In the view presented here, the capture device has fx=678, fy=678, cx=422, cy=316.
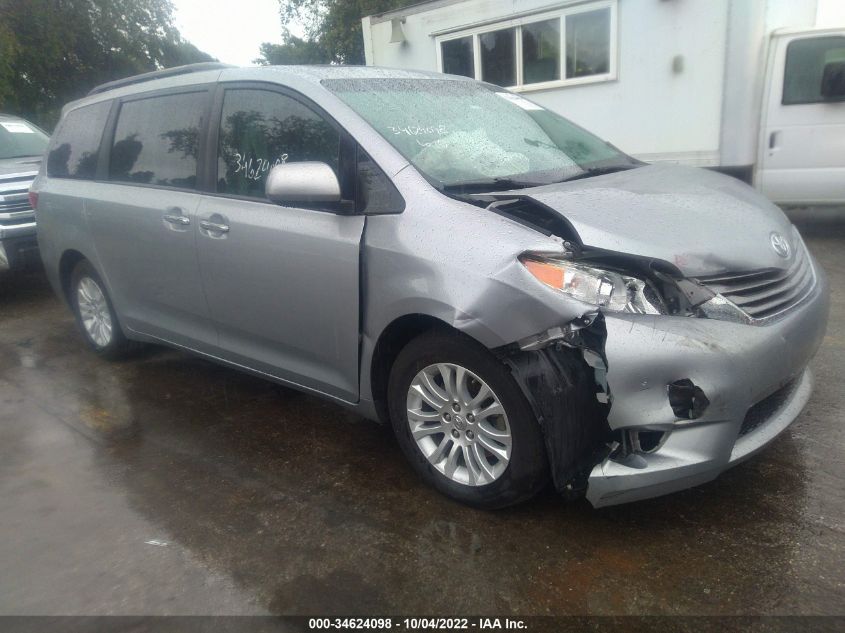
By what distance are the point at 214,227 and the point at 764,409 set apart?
2.61 metres

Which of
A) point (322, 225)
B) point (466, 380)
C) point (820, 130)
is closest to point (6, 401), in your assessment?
point (322, 225)

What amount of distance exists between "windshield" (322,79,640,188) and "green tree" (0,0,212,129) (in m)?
14.1

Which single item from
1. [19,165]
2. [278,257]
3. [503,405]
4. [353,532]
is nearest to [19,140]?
[19,165]

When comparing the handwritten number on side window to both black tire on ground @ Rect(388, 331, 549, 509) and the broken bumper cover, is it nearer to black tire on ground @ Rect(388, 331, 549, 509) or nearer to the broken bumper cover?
black tire on ground @ Rect(388, 331, 549, 509)

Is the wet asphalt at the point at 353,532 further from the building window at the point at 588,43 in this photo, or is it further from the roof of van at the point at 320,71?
the building window at the point at 588,43

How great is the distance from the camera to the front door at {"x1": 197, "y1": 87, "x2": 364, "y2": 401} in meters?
2.94

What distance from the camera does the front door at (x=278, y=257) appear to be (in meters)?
2.94

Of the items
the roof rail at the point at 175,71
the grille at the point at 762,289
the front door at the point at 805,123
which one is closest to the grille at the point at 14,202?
the roof rail at the point at 175,71

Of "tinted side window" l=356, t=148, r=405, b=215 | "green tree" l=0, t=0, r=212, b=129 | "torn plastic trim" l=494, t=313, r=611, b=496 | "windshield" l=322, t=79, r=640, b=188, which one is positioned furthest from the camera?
"green tree" l=0, t=0, r=212, b=129

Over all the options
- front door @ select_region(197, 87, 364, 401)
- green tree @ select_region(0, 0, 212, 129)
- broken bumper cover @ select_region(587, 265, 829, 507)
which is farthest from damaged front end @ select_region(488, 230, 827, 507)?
green tree @ select_region(0, 0, 212, 129)

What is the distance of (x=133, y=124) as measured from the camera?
4.14m

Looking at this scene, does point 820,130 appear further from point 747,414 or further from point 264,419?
point 264,419

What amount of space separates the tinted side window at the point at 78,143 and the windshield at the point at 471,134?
2.12 metres

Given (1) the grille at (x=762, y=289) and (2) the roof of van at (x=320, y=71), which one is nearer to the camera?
(1) the grille at (x=762, y=289)
